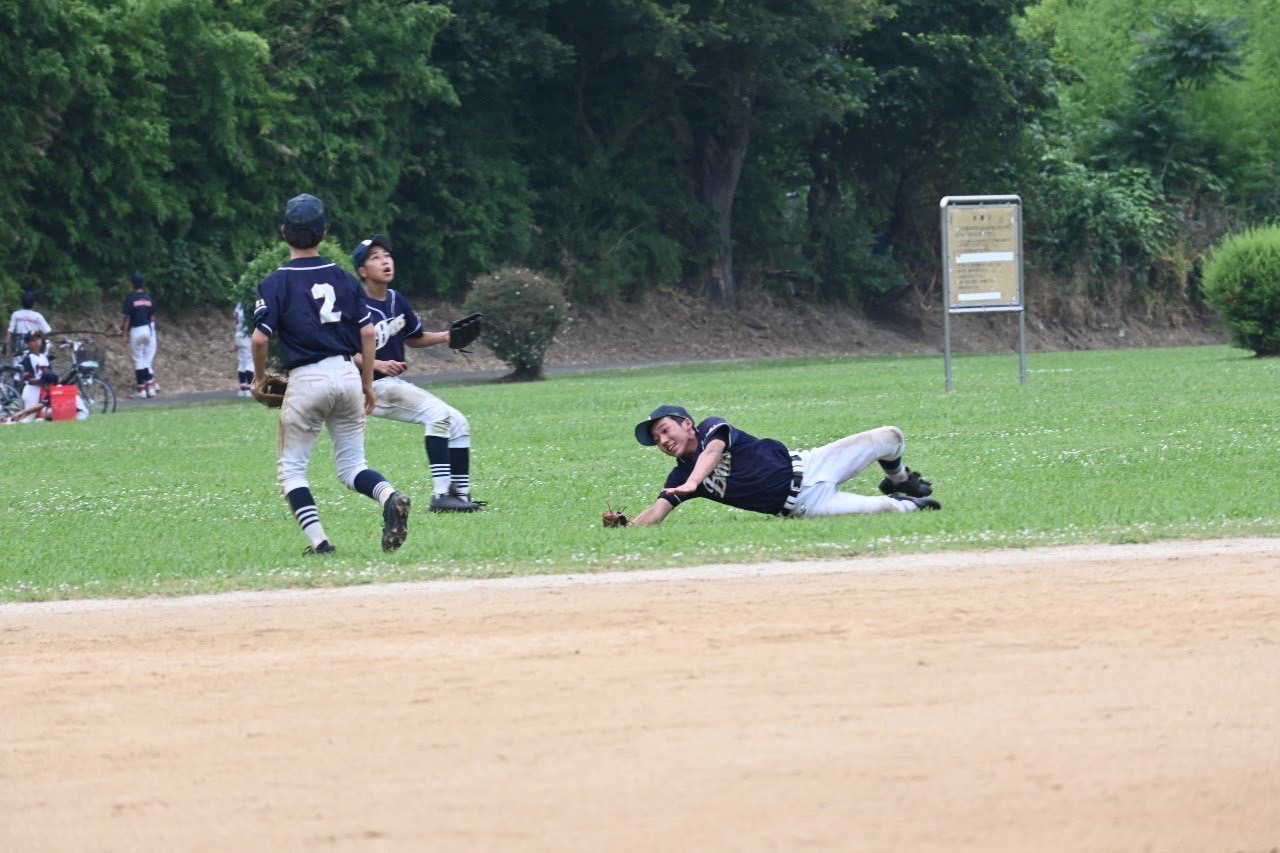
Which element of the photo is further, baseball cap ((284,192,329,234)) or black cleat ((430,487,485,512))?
black cleat ((430,487,485,512))

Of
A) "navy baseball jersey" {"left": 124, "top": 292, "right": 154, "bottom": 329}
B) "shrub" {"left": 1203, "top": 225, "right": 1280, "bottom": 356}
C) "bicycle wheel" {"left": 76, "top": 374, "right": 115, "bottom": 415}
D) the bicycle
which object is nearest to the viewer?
the bicycle

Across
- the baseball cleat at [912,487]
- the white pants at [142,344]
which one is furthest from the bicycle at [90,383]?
the baseball cleat at [912,487]

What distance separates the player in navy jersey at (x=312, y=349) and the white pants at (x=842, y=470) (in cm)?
269

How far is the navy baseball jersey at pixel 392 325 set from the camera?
12.8m

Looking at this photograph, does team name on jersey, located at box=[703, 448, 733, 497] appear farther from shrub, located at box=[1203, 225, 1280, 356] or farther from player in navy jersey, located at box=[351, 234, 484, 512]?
shrub, located at box=[1203, 225, 1280, 356]

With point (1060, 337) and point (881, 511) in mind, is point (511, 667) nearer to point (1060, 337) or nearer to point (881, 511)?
point (881, 511)

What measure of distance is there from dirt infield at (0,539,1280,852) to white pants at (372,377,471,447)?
375 cm

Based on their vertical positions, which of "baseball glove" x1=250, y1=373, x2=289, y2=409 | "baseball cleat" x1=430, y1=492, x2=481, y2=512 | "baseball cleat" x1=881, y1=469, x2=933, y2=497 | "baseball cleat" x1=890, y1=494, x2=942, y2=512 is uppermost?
"baseball glove" x1=250, y1=373, x2=289, y2=409

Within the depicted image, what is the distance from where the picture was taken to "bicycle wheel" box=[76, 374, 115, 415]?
97.0ft

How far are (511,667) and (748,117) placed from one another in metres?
40.3

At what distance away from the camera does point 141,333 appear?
33.5 meters

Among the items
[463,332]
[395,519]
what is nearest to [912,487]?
[463,332]

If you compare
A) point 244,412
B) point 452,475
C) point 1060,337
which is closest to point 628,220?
point 1060,337

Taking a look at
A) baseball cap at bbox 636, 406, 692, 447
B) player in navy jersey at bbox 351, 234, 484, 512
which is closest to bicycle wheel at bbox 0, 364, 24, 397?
player in navy jersey at bbox 351, 234, 484, 512
